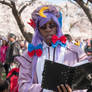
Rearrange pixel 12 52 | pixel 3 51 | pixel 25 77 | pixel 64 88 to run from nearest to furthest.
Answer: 1. pixel 64 88
2. pixel 25 77
3. pixel 12 52
4. pixel 3 51

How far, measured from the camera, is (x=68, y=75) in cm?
184

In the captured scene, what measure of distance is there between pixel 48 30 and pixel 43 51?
0.21 meters

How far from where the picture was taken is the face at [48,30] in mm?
2301

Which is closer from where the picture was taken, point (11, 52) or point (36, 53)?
point (36, 53)

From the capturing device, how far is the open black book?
183 centimetres

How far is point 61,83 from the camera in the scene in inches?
73.8

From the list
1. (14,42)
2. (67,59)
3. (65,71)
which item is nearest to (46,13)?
(67,59)

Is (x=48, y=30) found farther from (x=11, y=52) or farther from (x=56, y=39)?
(x=11, y=52)

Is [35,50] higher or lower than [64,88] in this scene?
higher

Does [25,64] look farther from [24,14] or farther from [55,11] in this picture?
[24,14]


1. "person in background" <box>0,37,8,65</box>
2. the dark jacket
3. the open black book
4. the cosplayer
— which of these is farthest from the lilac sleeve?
"person in background" <box>0,37,8,65</box>

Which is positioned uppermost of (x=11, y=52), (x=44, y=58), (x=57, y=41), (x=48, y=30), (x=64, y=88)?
(x=48, y=30)

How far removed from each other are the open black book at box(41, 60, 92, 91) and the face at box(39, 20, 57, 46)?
1.42 ft

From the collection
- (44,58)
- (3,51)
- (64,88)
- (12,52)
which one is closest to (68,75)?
(64,88)
